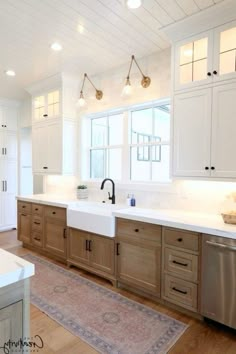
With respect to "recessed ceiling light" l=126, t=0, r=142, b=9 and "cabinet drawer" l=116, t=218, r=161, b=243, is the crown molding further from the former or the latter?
"cabinet drawer" l=116, t=218, r=161, b=243

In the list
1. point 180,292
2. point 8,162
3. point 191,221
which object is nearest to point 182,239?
point 191,221

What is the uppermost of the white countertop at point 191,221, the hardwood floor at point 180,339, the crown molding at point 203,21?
the crown molding at point 203,21

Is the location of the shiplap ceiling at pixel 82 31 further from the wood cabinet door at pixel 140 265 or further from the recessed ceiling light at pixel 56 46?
the wood cabinet door at pixel 140 265

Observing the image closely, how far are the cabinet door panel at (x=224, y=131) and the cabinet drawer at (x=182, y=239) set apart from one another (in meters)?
0.64

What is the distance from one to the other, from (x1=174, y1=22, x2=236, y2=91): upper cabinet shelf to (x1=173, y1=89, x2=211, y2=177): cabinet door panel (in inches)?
5.8

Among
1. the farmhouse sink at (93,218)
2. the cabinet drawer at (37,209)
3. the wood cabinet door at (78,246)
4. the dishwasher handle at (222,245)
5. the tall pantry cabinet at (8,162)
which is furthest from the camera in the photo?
the tall pantry cabinet at (8,162)

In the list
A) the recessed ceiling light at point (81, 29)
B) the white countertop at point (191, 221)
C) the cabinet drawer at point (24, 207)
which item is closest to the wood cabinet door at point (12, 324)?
the white countertop at point (191, 221)

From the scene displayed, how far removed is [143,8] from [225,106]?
1.17 meters

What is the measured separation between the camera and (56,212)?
3.55m

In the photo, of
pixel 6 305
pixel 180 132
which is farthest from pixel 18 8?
pixel 6 305

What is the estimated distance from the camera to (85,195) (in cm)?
389

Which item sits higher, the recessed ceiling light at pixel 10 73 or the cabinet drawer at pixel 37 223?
the recessed ceiling light at pixel 10 73

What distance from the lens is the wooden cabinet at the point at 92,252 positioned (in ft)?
9.45

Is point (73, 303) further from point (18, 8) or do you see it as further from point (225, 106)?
point (18, 8)
